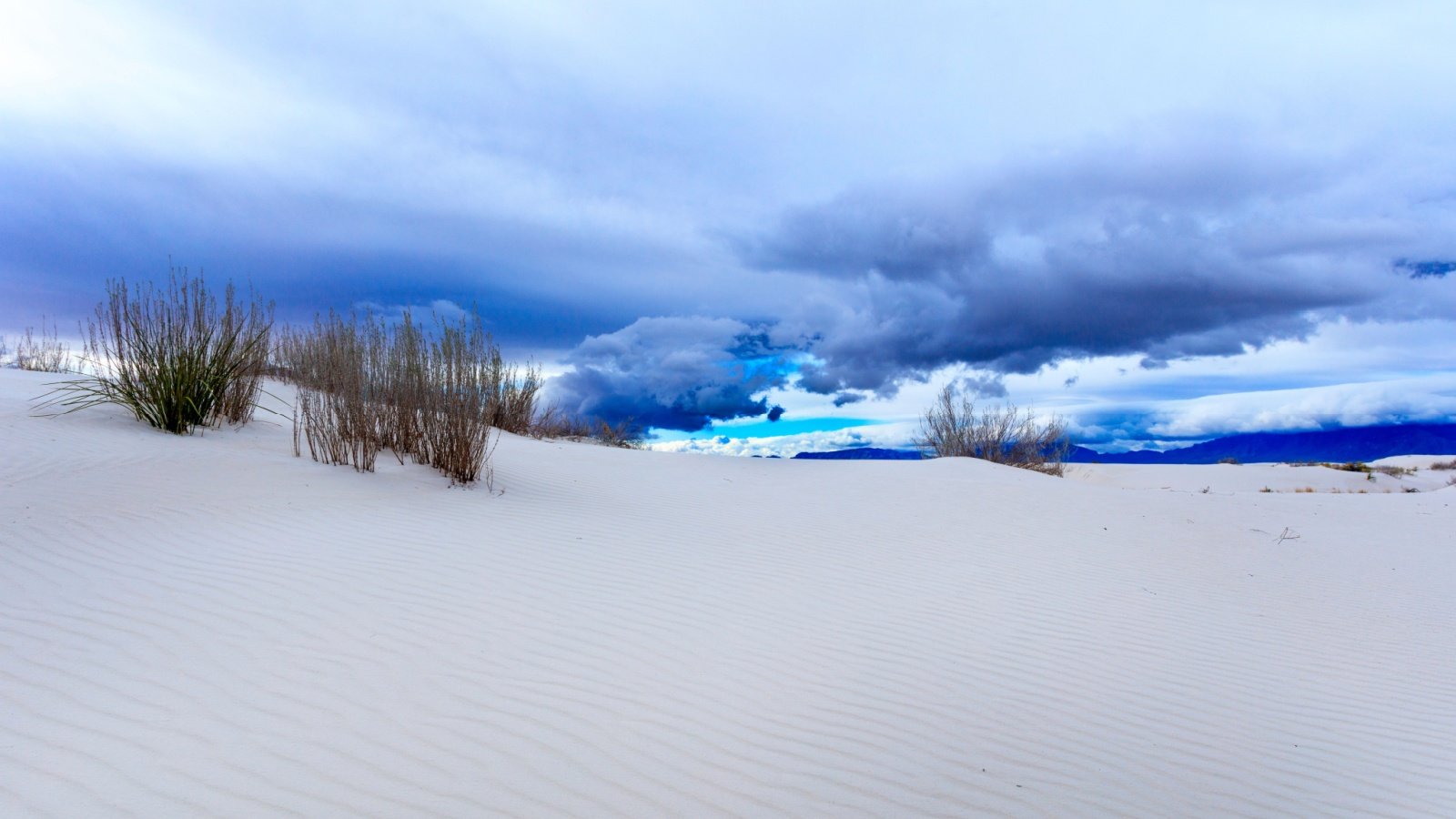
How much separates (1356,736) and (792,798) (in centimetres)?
355

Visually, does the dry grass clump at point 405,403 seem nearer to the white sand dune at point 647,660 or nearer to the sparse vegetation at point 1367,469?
the white sand dune at point 647,660

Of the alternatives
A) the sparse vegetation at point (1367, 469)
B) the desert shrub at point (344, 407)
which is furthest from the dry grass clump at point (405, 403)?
the sparse vegetation at point (1367, 469)

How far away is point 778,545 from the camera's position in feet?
23.4

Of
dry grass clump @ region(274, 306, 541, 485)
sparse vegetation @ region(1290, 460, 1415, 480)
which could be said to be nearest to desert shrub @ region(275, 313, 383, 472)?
dry grass clump @ region(274, 306, 541, 485)

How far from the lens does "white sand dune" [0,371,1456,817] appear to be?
308 centimetres

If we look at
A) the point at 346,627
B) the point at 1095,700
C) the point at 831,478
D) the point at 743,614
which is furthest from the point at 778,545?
the point at 831,478

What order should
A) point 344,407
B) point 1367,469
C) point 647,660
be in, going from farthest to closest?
1. point 1367,469
2. point 344,407
3. point 647,660

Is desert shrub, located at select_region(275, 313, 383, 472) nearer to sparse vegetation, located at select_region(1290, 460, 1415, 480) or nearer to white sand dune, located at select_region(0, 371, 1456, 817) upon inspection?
white sand dune, located at select_region(0, 371, 1456, 817)

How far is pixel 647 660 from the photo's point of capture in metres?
4.16

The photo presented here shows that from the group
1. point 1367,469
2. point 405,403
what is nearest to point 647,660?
point 405,403

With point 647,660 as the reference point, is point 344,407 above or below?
above

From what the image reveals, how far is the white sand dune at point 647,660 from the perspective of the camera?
3.08m

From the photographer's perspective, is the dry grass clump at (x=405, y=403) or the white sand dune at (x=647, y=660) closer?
the white sand dune at (x=647, y=660)

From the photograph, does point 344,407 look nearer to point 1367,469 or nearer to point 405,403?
point 405,403
